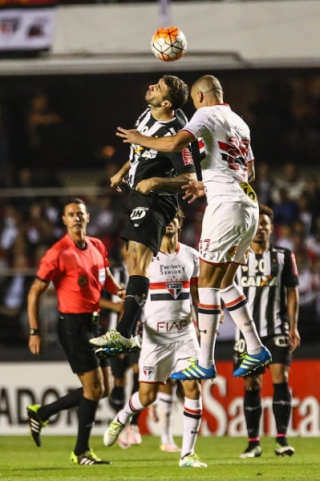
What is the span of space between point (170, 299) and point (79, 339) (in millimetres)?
945

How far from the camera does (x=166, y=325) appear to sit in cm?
1090

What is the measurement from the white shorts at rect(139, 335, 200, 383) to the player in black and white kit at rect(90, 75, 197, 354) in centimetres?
163

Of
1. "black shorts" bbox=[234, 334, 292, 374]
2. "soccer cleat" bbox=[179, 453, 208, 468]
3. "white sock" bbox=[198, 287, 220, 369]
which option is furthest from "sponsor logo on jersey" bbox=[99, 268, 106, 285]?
"white sock" bbox=[198, 287, 220, 369]

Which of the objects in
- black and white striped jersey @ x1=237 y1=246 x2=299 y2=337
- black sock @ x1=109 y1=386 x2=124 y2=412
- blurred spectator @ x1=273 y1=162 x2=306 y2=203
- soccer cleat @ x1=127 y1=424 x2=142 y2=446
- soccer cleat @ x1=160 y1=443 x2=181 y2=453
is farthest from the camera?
blurred spectator @ x1=273 y1=162 x2=306 y2=203

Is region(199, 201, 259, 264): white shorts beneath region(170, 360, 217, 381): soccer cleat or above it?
above

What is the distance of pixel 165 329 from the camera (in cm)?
1090

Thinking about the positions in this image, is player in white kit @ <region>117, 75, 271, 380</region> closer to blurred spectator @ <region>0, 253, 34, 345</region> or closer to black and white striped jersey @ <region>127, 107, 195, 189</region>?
black and white striped jersey @ <region>127, 107, 195, 189</region>

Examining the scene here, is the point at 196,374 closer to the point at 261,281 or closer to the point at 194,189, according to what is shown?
the point at 194,189

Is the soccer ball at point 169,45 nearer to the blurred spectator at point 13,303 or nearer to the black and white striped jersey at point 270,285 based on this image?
the black and white striped jersey at point 270,285

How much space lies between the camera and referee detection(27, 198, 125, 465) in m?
10.6

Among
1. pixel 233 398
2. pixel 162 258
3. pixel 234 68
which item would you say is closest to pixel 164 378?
pixel 162 258

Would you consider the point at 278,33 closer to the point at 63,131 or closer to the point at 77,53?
the point at 77,53

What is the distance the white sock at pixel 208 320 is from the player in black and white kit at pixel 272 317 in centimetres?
207

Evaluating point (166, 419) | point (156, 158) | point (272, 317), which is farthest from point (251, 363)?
point (166, 419)
